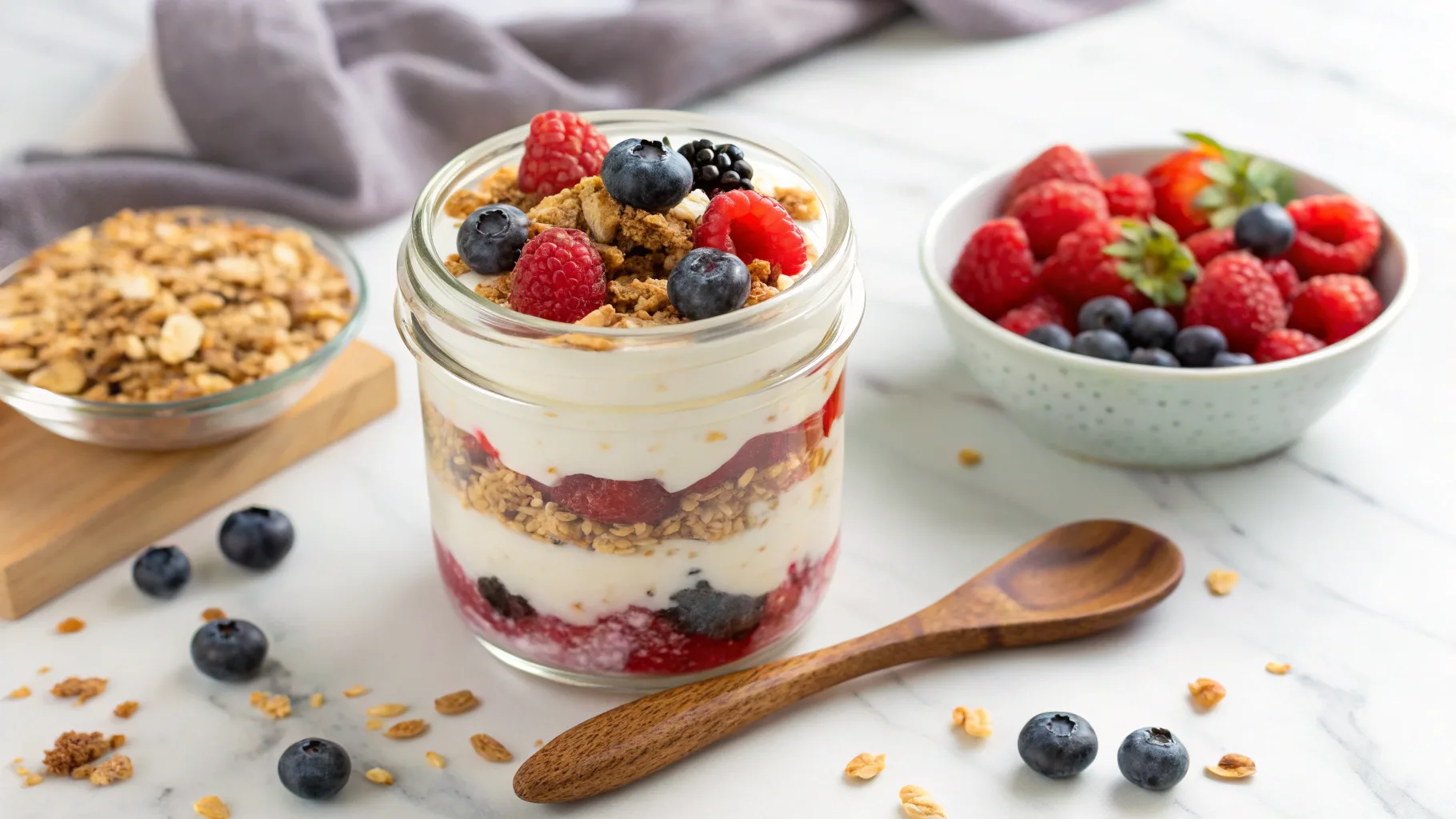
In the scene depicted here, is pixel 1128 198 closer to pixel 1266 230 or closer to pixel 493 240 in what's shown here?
pixel 1266 230

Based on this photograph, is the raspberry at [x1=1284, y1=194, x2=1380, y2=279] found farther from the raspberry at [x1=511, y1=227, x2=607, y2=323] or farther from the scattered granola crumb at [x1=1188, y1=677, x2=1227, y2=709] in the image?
the raspberry at [x1=511, y1=227, x2=607, y2=323]

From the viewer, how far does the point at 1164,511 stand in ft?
4.35

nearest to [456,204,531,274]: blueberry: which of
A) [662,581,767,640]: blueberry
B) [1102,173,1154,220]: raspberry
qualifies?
[662,581,767,640]: blueberry

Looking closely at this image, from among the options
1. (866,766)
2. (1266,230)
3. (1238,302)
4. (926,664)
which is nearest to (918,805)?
(866,766)

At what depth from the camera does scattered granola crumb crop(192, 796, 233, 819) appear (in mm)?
1034

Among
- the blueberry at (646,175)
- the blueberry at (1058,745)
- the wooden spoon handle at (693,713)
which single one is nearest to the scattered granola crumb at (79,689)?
the wooden spoon handle at (693,713)

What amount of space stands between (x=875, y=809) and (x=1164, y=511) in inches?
17.8

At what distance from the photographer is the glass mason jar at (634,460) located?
0.95 metres

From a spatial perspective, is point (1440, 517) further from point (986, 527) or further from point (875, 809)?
point (875, 809)

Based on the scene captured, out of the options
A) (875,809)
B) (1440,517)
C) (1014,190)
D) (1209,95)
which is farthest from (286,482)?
(1209,95)

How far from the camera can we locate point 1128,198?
57.2 inches

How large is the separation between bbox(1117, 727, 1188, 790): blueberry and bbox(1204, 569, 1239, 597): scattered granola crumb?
0.21 meters

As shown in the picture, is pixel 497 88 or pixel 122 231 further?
pixel 497 88

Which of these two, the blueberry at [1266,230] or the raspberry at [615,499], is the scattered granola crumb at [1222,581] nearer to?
the blueberry at [1266,230]
